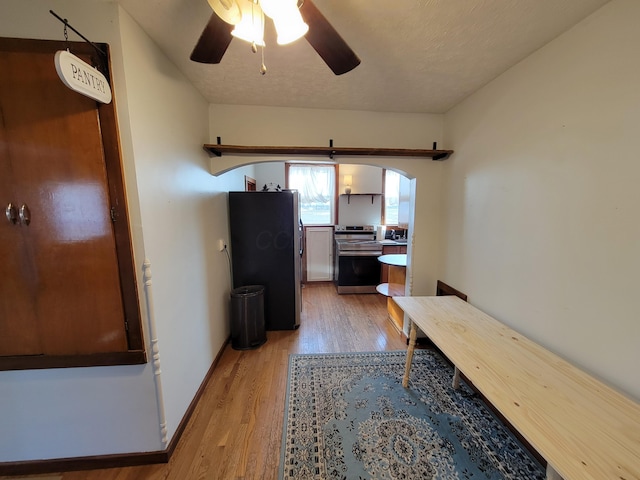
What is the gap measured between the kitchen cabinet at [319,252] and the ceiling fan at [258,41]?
3.60 meters

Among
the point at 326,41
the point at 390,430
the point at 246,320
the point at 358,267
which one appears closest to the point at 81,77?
the point at 326,41

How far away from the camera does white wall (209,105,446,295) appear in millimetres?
2279

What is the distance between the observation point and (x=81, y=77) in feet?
3.16

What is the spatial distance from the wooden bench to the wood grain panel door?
1.86 meters

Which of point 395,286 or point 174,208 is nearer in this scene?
point 174,208

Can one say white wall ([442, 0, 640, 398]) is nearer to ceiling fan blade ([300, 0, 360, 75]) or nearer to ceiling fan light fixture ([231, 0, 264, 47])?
ceiling fan blade ([300, 0, 360, 75])

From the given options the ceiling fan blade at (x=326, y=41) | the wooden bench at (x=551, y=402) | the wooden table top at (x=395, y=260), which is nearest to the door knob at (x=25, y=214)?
the ceiling fan blade at (x=326, y=41)

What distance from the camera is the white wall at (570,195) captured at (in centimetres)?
106

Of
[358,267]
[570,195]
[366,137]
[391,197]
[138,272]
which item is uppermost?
[366,137]

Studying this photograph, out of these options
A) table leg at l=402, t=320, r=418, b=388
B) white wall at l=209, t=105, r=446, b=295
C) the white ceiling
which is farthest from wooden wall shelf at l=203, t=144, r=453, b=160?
table leg at l=402, t=320, r=418, b=388

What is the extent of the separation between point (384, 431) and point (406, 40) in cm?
239

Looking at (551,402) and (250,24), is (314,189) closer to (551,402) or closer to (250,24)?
(250,24)

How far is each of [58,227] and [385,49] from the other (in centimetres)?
200

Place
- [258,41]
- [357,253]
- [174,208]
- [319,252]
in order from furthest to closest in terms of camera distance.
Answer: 1. [319,252]
2. [357,253]
3. [174,208]
4. [258,41]
